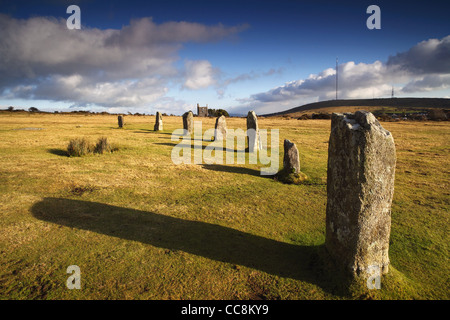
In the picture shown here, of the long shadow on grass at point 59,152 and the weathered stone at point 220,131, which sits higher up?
the weathered stone at point 220,131

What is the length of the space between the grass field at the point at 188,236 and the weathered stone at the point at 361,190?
1.63ft

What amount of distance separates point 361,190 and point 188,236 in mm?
3650

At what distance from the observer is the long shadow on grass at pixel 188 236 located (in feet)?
15.7

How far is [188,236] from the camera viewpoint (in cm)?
565

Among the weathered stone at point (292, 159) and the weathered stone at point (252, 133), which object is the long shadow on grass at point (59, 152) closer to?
the weathered stone at point (252, 133)

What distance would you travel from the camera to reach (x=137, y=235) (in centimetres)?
564

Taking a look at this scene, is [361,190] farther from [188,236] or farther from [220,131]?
[220,131]

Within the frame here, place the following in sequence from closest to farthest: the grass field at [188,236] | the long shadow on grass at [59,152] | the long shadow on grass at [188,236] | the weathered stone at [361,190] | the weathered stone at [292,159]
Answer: the weathered stone at [361,190], the grass field at [188,236], the long shadow on grass at [188,236], the weathered stone at [292,159], the long shadow on grass at [59,152]

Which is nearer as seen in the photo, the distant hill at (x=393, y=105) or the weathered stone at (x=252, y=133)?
the weathered stone at (x=252, y=133)

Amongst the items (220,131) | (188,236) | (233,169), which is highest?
(220,131)

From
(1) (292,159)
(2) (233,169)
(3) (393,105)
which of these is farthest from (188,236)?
(3) (393,105)

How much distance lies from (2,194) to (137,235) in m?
5.25

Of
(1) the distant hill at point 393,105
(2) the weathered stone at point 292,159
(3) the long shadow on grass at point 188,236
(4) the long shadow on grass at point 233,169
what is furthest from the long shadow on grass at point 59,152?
(1) the distant hill at point 393,105
